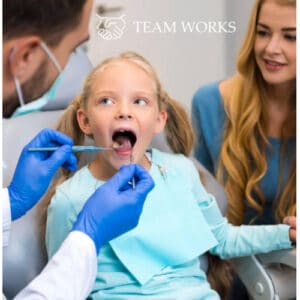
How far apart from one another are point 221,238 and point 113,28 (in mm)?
570

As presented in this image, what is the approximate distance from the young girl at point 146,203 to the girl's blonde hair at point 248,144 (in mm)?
78

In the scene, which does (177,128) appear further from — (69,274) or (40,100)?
(69,274)

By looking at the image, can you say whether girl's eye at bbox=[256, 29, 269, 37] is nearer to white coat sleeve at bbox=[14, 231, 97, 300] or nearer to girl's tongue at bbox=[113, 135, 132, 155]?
girl's tongue at bbox=[113, 135, 132, 155]

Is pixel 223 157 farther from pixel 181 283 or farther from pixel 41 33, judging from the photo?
pixel 41 33

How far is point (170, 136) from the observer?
1538mm

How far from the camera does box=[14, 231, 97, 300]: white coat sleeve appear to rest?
4.00 feet

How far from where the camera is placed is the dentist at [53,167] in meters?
1.25

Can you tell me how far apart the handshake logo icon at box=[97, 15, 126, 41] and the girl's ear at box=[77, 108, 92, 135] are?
0.19 metres

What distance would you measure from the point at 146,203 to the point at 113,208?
0.54 ft

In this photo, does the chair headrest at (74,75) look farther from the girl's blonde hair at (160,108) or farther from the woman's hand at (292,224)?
the woman's hand at (292,224)

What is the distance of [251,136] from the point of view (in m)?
1.57

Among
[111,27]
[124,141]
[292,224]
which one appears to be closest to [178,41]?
[111,27]

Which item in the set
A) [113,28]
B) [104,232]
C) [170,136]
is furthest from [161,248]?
[113,28]

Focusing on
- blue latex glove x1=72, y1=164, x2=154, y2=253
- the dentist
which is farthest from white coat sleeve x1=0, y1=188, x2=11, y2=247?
blue latex glove x1=72, y1=164, x2=154, y2=253
